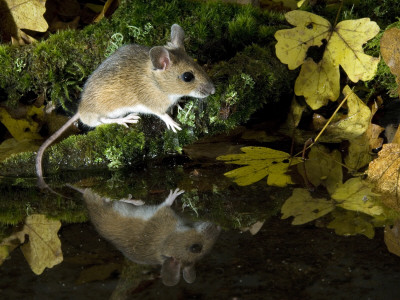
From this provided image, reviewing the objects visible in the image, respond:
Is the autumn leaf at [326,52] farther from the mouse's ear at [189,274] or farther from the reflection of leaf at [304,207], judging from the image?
the mouse's ear at [189,274]

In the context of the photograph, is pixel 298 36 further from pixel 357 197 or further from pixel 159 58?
pixel 357 197

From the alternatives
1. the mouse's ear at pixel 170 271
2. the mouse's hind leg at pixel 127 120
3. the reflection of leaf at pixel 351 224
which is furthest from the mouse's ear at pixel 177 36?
the mouse's ear at pixel 170 271

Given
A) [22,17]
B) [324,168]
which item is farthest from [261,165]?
[22,17]

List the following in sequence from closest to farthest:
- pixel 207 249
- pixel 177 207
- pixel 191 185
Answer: pixel 207 249 → pixel 177 207 → pixel 191 185

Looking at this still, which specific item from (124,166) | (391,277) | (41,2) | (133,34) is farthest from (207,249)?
(41,2)

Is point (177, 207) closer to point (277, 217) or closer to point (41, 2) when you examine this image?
point (277, 217)

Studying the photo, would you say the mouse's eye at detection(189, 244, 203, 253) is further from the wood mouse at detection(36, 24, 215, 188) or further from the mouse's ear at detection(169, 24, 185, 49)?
the mouse's ear at detection(169, 24, 185, 49)

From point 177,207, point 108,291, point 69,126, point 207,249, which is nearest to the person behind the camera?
point 108,291
